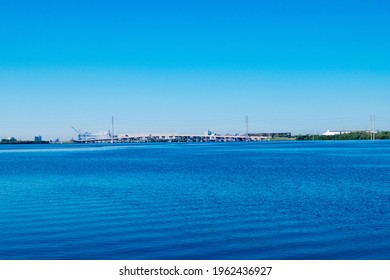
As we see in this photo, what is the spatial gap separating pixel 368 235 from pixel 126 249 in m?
6.79

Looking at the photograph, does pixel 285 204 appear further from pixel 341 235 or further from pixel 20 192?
pixel 20 192

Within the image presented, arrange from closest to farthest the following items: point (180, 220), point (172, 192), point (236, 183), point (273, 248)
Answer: point (273, 248), point (180, 220), point (172, 192), point (236, 183)

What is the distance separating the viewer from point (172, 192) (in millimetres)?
25359

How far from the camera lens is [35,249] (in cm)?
1291

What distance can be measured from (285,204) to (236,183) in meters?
9.22

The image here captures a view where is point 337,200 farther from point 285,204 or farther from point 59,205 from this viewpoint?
point 59,205

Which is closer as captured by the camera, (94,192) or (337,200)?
(337,200)

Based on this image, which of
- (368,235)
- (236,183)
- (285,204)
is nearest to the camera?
(368,235)
